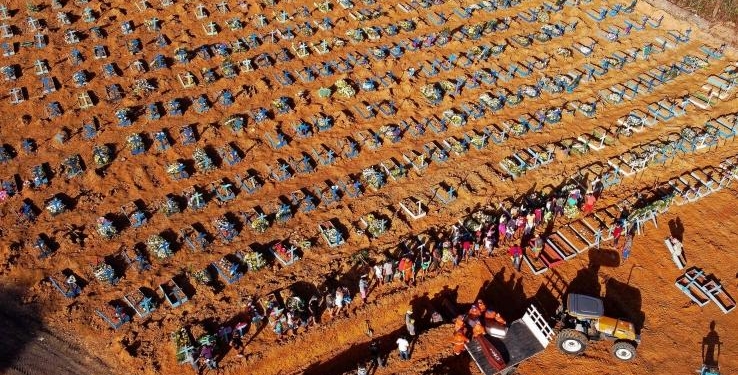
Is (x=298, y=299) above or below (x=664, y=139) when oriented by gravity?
below

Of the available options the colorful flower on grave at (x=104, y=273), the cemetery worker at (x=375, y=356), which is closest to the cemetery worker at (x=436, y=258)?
the cemetery worker at (x=375, y=356)

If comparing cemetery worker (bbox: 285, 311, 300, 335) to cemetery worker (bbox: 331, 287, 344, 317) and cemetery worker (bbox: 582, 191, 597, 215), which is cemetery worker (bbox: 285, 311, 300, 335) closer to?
cemetery worker (bbox: 331, 287, 344, 317)

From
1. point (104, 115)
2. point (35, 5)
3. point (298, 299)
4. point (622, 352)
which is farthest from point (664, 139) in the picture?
point (35, 5)

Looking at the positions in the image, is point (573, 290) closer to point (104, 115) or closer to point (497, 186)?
point (497, 186)

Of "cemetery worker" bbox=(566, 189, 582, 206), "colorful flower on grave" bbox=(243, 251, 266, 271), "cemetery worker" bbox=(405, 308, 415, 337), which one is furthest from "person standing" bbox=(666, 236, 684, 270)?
"colorful flower on grave" bbox=(243, 251, 266, 271)

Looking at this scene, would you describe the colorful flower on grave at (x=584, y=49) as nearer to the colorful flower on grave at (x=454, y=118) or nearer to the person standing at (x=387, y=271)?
the colorful flower on grave at (x=454, y=118)
